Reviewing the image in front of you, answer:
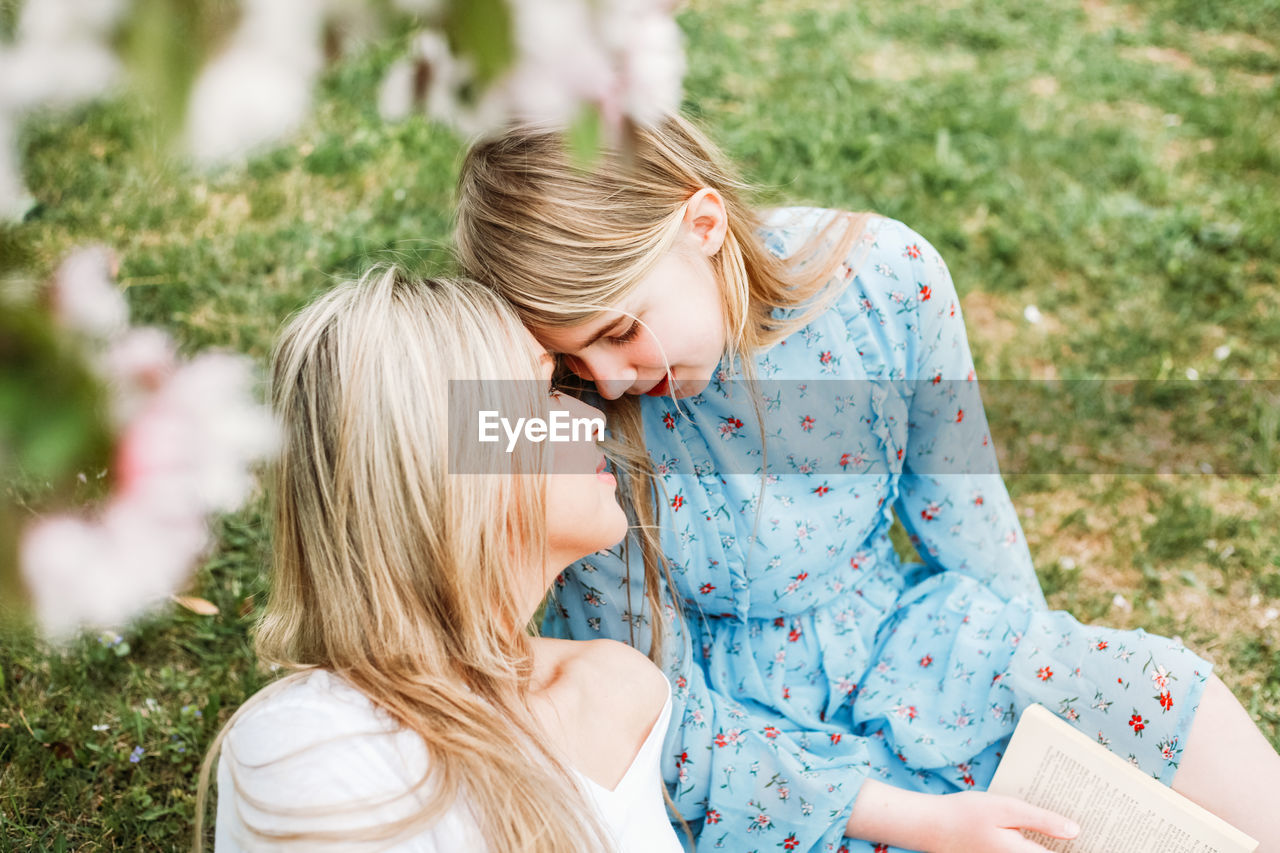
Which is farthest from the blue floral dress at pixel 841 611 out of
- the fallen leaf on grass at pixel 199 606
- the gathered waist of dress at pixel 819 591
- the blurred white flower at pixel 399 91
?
the blurred white flower at pixel 399 91

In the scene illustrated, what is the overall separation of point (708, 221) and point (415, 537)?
2.26 ft

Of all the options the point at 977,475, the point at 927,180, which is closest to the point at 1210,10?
the point at 927,180

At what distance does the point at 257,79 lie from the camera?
1.54 ft

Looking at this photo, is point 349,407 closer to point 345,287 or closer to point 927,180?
point 345,287

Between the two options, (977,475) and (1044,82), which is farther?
(1044,82)

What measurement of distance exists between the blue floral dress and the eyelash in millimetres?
226

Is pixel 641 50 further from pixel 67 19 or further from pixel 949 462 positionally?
pixel 949 462

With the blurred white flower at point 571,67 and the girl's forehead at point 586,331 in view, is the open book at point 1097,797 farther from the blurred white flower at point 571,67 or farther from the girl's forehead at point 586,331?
the blurred white flower at point 571,67

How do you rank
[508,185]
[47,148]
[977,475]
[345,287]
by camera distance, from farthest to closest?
1. [47,148]
2. [977,475]
3. [508,185]
4. [345,287]

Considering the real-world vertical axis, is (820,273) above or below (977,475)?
above

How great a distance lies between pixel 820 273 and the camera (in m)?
1.78

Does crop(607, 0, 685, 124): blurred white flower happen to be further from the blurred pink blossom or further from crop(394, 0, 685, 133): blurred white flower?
the blurred pink blossom

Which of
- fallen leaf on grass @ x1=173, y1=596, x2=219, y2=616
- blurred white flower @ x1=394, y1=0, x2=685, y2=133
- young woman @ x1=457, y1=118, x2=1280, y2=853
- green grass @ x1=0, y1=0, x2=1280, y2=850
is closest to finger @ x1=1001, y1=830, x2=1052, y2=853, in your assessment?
young woman @ x1=457, y1=118, x2=1280, y2=853

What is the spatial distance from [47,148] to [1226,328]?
12.8 ft
